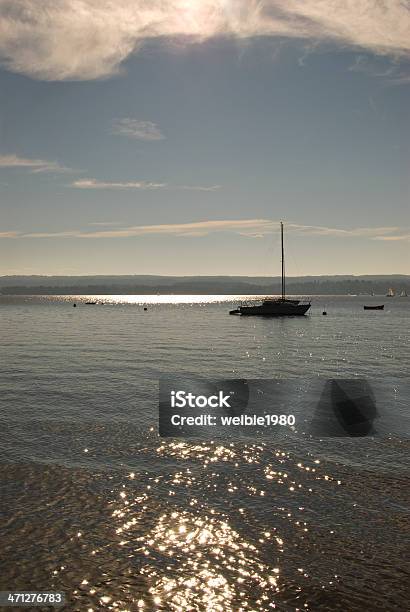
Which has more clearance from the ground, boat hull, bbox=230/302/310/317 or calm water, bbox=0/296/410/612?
boat hull, bbox=230/302/310/317

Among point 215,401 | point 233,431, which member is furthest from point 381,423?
point 215,401

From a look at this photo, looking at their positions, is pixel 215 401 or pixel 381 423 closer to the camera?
pixel 381 423

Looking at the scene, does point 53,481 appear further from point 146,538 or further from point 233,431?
point 233,431

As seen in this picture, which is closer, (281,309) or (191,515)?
(191,515)

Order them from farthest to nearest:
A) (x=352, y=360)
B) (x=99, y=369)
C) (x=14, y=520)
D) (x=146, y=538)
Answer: (x=352, y=360)
(x=99, y=369)
(x=14, y=520)
(x=146, y=538)

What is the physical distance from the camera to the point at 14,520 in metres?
12.3

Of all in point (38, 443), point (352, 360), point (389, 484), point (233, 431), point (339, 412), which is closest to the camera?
point (389, 484)

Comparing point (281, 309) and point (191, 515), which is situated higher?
point (281, 309)

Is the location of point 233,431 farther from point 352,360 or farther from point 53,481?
point 352,360

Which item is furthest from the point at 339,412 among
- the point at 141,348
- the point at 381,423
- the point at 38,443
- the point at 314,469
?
the point at 141,348

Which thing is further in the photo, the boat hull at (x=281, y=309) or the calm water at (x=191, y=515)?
the boat hull at (x=281, y=309)

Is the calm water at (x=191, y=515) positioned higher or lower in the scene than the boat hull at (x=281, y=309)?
lower

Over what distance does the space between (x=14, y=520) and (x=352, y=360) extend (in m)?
36.3

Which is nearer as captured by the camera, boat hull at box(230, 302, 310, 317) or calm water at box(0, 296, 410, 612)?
calm water at box(0, 296, 410, 612)
